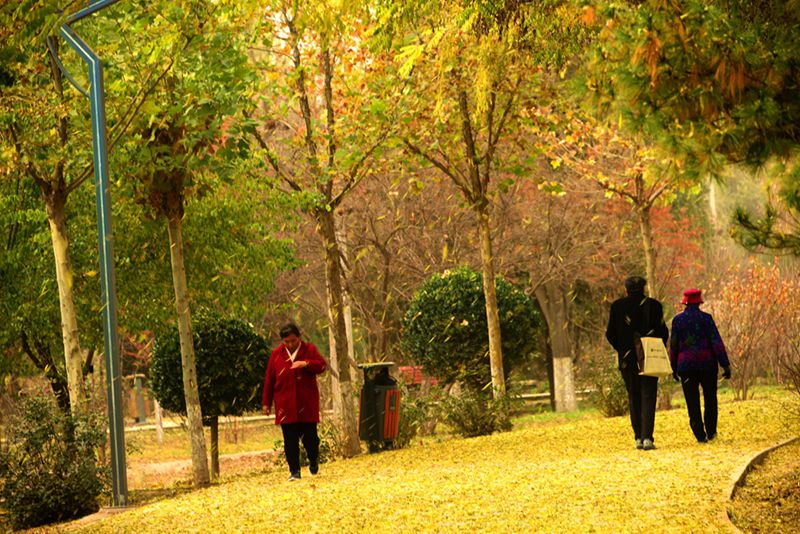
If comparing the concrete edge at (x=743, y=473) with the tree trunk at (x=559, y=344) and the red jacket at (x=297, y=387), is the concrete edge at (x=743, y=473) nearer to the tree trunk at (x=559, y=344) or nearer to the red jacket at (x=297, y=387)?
the red jacket at (x=297, y=387)

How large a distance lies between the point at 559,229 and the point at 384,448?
16.2 m

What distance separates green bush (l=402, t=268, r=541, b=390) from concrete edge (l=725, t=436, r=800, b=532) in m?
8.23

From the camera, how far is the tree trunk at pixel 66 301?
14430 mm

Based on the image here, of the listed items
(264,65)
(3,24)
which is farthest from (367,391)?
(3,24)

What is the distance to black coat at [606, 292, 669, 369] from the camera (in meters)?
12.5

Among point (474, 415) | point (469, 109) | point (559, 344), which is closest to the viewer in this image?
point (474, 415)

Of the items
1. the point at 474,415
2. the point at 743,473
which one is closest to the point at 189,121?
the point at 474,415

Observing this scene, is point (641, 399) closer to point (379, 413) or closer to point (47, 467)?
point (379, 413)

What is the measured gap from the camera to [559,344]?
3397cm

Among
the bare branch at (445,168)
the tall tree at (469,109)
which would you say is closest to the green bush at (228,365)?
the tall tree at (469,109)

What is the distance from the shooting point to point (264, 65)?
54.3 ft

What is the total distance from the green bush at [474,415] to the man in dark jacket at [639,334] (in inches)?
194

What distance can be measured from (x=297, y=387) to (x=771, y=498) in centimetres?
533

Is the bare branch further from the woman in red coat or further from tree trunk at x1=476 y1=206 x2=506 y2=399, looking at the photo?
the woman in red coat
